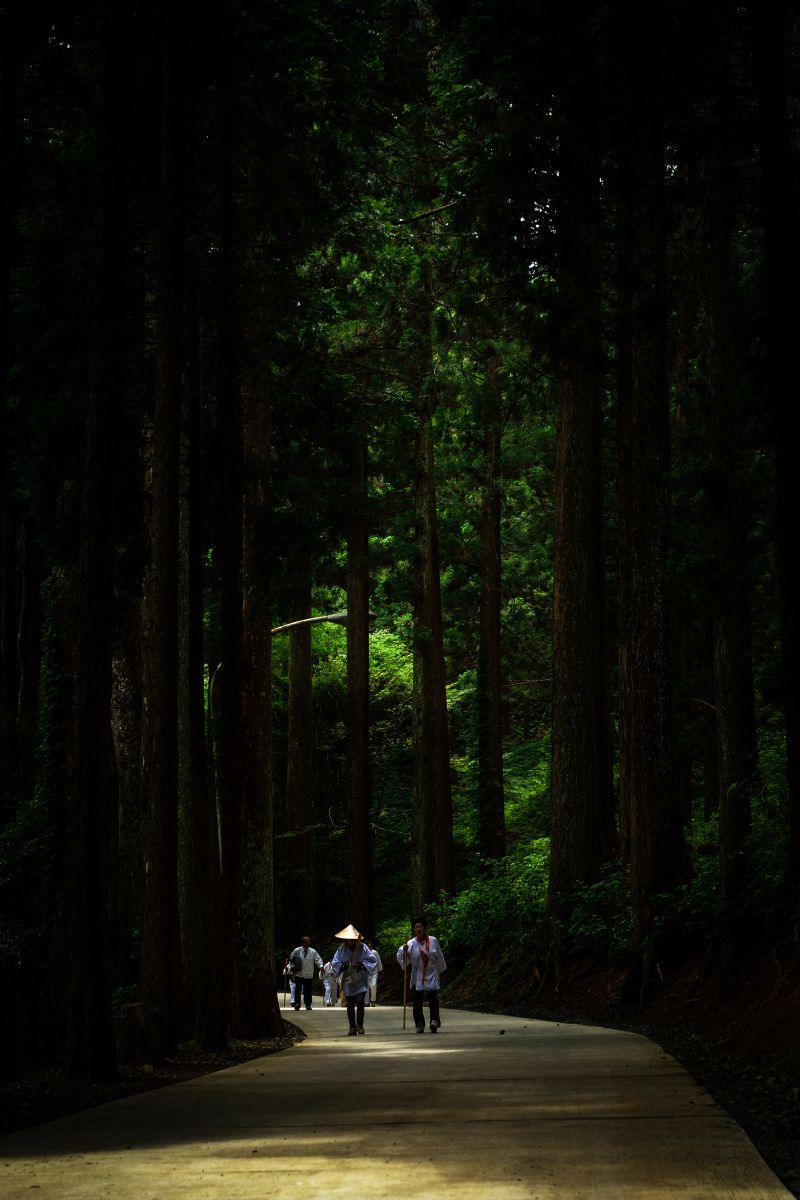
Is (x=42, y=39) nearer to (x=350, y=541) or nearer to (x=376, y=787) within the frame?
(x=350, y=541)

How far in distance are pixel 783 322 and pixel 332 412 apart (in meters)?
13.8

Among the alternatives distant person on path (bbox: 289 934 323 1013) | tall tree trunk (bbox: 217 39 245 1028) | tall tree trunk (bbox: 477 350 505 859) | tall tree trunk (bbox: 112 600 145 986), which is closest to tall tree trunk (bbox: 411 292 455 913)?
tall tree trunk (bbox: 477 350 505 859)

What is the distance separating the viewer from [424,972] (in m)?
19.8

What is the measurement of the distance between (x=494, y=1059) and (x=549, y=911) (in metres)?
11.6

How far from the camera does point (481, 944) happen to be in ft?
107

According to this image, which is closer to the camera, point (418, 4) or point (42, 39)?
point (42, 39)

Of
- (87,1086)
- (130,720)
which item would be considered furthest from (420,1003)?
(87,1086)

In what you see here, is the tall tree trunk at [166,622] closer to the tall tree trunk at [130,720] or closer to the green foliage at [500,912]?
the tall tree trunk at [130,720]

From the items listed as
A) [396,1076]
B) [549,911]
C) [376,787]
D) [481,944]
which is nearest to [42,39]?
[396,1076]

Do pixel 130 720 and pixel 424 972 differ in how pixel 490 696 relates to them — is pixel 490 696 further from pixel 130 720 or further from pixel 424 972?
pixel 424 972

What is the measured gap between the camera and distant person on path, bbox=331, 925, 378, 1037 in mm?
20703

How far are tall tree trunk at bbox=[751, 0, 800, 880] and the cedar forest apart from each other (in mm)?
30

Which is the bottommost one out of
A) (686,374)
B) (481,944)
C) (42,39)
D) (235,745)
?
(481,944)

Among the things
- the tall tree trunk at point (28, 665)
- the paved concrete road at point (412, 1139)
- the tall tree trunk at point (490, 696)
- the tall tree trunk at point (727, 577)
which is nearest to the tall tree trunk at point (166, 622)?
the paved concrete road at point (412, 1139)
